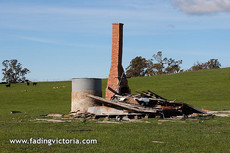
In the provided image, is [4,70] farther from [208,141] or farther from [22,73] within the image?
[208,141]

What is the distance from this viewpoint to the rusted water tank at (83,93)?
22641 mm

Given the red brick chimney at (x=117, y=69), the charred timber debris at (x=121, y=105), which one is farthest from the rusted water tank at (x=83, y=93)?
the red brick chimney at (x=117, y=69)

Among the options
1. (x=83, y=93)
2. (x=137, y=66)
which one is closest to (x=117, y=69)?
(x=83, y=93)

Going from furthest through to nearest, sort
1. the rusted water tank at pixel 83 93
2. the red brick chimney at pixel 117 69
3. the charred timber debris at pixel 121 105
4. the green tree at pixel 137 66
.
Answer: the green tree at pixel 137 66 < the red brick chimney at pixel 117 69 < the rusted water tank at pixel 83 93 < the charred timber debris at pixel 121 105

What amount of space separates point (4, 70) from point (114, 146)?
351 feet

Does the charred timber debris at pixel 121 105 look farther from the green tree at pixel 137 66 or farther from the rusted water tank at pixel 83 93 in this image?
the green tree at pixel 137 66

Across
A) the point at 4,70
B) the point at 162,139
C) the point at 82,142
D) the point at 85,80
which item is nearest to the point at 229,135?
the point at 162,139

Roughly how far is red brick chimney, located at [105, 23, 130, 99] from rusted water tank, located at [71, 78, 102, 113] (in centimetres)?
376

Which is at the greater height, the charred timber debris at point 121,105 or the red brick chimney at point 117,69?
the red brick chimney at point 117,69

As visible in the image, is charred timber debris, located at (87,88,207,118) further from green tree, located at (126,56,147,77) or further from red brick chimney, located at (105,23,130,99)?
green tree, located at (126,56,147,77)

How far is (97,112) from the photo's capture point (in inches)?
829

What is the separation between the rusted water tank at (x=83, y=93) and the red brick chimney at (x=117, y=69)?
3756mm

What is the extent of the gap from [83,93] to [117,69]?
502 cm

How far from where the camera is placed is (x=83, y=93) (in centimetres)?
2275
